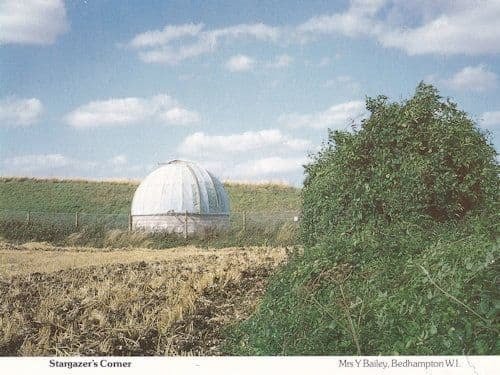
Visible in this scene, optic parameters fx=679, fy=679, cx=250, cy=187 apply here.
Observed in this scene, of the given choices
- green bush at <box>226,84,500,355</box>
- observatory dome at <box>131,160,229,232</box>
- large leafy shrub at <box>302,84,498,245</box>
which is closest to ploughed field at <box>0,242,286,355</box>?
green bush at <box>226,84,500,355</box>

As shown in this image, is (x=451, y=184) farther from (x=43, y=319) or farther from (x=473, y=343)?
(x=43, y=319)

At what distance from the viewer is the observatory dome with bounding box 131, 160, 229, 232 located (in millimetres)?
17047

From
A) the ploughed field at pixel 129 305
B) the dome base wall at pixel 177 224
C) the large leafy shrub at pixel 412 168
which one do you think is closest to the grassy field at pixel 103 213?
the dome base wall at pixel 177 224

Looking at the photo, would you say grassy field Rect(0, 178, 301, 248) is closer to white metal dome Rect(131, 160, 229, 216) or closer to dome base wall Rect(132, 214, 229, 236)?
dome base wall Rect(132, 214, 229, 236)

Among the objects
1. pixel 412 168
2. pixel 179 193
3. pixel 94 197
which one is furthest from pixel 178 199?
pixel 412 168

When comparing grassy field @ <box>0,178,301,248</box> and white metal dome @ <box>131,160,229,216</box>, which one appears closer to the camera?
grassy field @ <box>0,178,301,248</box>

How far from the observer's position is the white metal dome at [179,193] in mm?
17141

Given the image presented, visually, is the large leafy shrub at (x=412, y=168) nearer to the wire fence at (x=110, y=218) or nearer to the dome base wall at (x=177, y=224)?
the dome base wall at (x=177, y=224)

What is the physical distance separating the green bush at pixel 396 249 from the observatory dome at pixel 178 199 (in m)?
9.70

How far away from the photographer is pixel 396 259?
17.2ft

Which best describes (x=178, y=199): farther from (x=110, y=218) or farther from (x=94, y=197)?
(x=94, y=197)

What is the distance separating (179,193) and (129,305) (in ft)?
36.0
